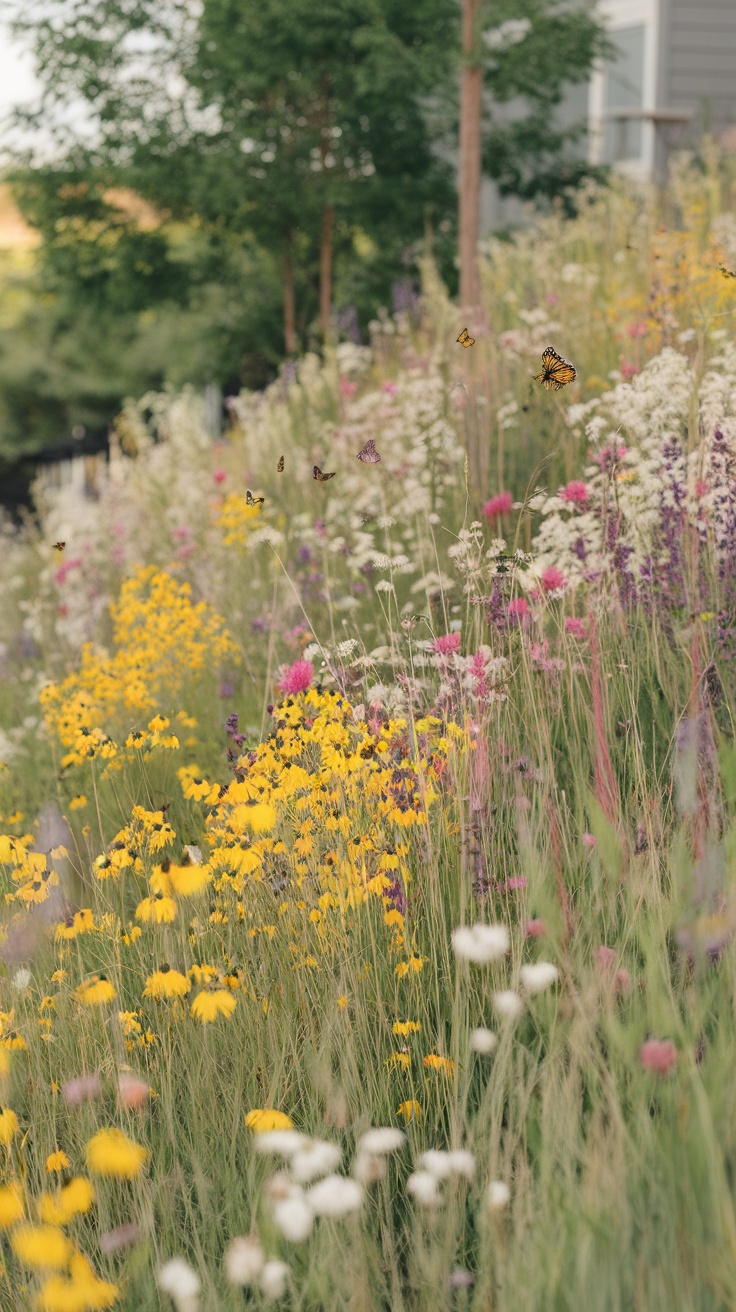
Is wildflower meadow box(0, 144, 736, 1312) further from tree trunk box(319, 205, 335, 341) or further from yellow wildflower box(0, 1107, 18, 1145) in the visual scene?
tree trunk box(319, 205, 335, 341)

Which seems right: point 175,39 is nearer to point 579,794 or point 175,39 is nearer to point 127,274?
point 127,274

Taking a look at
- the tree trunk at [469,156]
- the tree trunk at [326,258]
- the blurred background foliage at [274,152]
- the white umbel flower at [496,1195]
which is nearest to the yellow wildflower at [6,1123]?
the white umbel flower at [496,1195]

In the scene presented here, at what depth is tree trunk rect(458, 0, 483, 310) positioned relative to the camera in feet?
30.5

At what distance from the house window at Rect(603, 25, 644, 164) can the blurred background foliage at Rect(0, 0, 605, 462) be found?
0.62 meters

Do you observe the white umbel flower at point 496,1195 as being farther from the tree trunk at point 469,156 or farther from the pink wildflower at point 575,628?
the tree trunk at point 469,156

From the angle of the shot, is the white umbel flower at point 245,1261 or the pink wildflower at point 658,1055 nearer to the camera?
the white umbel flower at point 245,1261

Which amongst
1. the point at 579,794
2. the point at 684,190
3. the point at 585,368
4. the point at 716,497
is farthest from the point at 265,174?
the point at 579,794

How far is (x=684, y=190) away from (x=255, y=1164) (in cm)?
790

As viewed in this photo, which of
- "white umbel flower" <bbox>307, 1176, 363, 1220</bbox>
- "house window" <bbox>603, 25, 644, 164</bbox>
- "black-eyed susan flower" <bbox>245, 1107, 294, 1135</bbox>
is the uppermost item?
"house window" <bbox>603, 25, 644, 164</bbox>

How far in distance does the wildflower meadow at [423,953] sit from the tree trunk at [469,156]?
196 inches

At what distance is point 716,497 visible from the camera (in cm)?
334

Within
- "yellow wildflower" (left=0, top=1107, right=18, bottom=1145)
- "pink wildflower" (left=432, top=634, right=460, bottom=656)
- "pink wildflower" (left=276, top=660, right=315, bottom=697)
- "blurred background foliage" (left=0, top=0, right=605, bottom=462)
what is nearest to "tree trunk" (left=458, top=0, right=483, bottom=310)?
"blurred background foliage" (left=0, top=0, right=605, bottom=462)

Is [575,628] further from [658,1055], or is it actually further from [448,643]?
[658,1055]

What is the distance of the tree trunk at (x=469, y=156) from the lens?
930 cm
